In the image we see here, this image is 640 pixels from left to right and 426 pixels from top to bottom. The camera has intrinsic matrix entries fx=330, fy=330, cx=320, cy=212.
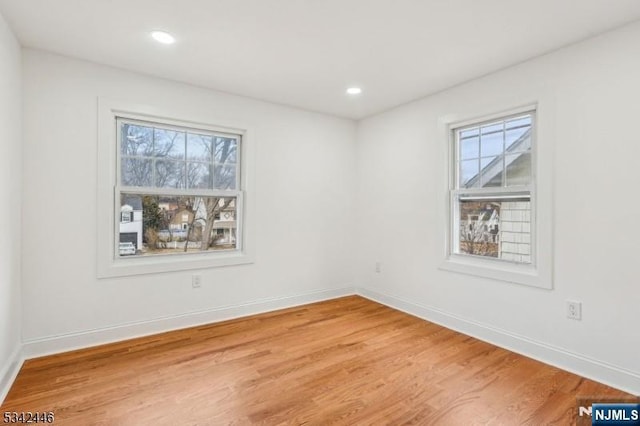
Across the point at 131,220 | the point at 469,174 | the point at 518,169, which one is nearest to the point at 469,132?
the point at 469,174

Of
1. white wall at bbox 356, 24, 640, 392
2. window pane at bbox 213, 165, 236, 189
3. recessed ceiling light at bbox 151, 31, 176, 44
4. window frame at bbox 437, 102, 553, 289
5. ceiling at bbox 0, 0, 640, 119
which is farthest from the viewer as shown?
window pane at bbox 213, 165, 236, 189

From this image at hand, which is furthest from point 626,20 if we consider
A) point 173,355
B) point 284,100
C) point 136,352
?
point 136,352

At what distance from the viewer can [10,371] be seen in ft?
7.35

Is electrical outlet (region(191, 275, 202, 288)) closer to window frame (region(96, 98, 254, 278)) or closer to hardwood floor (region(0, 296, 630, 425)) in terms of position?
window frame (region(96, 98, 254, 278))

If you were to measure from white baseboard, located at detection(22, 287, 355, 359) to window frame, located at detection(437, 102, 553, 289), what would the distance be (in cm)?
172

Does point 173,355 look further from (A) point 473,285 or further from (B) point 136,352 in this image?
(A) point 473,285

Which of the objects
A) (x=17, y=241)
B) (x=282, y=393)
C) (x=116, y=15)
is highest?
(x=116, y=15)

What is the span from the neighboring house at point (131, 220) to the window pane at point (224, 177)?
77cm

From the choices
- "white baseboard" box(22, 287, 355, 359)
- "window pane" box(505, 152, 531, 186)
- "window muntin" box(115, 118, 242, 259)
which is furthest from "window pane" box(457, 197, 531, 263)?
"window muntin" box(115, 118, 242, 259)

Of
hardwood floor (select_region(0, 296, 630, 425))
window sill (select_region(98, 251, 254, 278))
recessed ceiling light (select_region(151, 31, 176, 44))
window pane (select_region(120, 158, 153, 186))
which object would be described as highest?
recessed ceiling light (select_region(151, 31, 176, 44))

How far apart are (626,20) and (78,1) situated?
3443 mm

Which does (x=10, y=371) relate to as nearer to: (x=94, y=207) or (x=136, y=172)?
(x=94, y=207)

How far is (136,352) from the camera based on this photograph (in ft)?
8.88

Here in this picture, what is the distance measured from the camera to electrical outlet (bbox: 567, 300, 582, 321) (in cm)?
240
